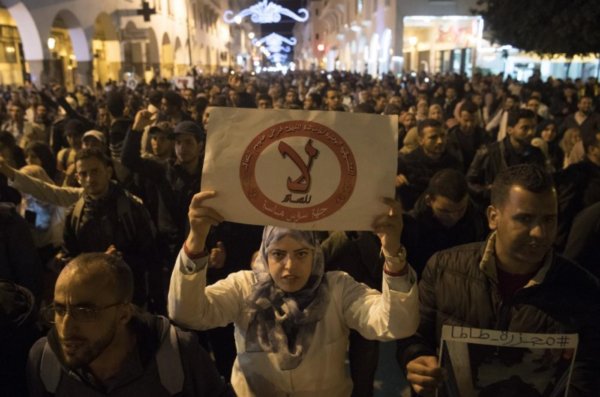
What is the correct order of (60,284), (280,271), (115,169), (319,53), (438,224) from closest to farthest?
(60,284), (280,271), (438,224), (115,169), (319,53)

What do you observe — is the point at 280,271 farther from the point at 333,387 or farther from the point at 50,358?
the point at 50,358

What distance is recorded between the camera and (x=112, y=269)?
2.04 meters

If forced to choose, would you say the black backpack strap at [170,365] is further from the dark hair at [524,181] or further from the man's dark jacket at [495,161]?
the man's dark jacket at [495,161]

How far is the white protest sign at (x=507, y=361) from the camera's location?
1977mm

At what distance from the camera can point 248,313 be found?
7.97 ft

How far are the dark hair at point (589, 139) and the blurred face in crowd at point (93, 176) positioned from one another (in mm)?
3767

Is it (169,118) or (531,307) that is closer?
(531,307)

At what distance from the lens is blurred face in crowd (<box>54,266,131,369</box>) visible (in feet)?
6.32

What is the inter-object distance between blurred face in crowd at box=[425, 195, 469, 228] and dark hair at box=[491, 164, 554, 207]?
129 cm

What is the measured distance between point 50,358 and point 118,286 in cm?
35

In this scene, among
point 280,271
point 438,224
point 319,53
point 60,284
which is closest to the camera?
point 60,284

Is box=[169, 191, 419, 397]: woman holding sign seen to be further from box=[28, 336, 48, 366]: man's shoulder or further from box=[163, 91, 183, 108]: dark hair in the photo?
box=[163, 91, 183, 108]: dark hair

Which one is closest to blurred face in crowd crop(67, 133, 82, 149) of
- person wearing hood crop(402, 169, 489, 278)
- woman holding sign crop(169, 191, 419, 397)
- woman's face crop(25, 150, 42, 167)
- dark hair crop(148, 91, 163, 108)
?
woman's face crop(25, 150, 42, 167)

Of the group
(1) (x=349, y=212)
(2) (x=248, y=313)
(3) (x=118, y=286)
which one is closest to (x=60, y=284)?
(3) (x=118, y=286)
